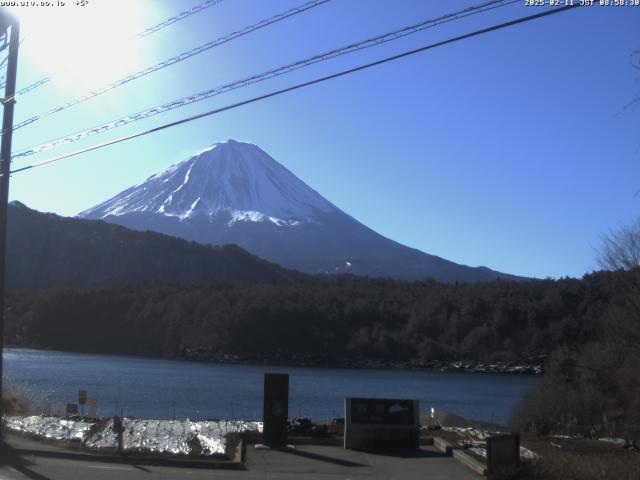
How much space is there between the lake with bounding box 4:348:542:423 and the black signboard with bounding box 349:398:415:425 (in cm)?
1294

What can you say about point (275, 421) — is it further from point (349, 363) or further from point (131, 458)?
point (349, 363)

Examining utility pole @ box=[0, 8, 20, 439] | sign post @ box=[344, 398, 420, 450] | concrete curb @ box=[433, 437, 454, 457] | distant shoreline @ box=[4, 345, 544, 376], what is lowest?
concrete curb @ box=[433, 437, 454, 457]

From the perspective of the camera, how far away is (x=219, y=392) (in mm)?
50312

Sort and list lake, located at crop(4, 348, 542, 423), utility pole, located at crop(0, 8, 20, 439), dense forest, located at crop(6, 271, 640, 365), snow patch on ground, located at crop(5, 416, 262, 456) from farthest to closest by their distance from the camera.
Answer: dense forest, located at crop(6, 271, 640, 365), lake, located at crop(4, 348, 542, 423), utility pole, located at crop(0, 8, 20, 439), snow patch on ground, located at crop(5, 416, 262, 456)

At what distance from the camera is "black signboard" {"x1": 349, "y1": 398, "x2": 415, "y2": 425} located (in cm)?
1822

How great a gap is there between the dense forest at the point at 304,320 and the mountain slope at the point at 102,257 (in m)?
25.4

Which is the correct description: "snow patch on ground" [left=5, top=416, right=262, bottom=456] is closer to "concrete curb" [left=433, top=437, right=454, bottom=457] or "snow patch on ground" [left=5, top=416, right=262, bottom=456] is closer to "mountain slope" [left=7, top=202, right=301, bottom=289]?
"concrete curb" [left=433, top=437, right=454, bottom=457]

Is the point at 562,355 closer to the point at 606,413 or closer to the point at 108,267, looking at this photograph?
the point at 606,413

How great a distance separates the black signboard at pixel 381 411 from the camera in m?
18.2

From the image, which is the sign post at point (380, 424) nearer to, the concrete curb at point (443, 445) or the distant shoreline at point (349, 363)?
the concrete curb at point (443, 445)

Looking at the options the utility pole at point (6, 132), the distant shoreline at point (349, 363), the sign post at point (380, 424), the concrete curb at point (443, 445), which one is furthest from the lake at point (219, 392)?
the concrete curb at point (443, 445)

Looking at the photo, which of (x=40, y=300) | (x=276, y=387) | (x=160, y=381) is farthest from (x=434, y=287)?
(x=276, y=387)

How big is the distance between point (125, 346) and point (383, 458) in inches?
3798

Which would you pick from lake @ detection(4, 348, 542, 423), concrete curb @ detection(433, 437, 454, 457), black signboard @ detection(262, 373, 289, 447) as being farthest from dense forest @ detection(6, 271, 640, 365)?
black signboard @ detection(262, 373, 289, 447)
